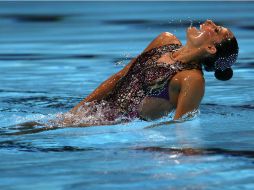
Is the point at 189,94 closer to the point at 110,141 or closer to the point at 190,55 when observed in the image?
the point at 190,55

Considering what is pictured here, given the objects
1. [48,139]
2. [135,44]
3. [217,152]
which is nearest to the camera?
[217,152]

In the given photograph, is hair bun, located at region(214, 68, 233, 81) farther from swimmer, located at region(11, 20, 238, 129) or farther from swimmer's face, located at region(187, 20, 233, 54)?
swimmer's face, located at region(187, 20, 233, 54)

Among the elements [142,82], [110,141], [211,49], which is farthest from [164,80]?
[110,141]

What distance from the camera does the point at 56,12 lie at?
2658cm

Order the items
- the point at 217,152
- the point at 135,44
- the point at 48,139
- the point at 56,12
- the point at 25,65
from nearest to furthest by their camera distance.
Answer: the point at 217,152
the point at 48,139
the point at 25,65
the point at 135,44
the point at 56,12

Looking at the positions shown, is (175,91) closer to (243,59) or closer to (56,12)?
(243,59)

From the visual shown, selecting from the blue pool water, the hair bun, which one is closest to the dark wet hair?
the hair bun

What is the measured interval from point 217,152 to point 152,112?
1.00 metres

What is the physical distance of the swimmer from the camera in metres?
6.75

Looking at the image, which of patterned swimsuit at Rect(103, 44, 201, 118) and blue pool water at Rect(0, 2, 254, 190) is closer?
blue pool water at Rect(0, 2, 254, 190)

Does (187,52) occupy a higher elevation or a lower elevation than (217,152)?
higher

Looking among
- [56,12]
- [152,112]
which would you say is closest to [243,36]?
[152,112]

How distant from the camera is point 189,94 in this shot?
6.63 metres

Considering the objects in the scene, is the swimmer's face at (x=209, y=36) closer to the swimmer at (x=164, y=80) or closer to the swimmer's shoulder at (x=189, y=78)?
the swimmer at (x=164, y=80)
